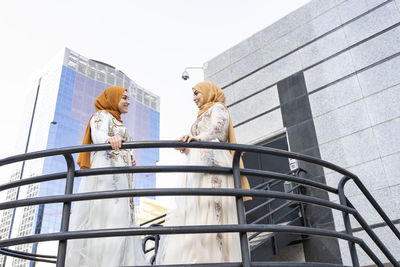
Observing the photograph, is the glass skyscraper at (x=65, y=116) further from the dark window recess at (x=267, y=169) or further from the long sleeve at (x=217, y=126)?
the long sleeve at (x=217, y=126)

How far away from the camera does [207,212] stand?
2.28 m

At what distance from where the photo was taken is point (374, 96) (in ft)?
16.8

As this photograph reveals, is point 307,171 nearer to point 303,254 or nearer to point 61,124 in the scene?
point 303,254

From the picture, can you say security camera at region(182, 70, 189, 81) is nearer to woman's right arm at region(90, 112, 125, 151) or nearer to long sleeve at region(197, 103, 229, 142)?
woman's right arm at region(90, 112, 125, 151)

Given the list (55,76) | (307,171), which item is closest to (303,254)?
(307,171)

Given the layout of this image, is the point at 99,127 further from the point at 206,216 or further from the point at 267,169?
the point at 267,169

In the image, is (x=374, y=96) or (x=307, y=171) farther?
(x=307, y=171)

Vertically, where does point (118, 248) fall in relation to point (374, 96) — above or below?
below

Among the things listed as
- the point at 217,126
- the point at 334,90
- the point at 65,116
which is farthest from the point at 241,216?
the point at 65,116

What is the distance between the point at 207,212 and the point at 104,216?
2.60 ft

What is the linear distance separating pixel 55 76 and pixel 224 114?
86.6 meters

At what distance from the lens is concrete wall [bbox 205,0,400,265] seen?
189 inches

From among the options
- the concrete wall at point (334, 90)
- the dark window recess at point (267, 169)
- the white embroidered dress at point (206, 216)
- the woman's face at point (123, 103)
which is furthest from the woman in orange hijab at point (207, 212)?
the dark window recess at point (267, 169)

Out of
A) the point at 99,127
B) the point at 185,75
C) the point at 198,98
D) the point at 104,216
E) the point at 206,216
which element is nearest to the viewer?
the point at 206,216
